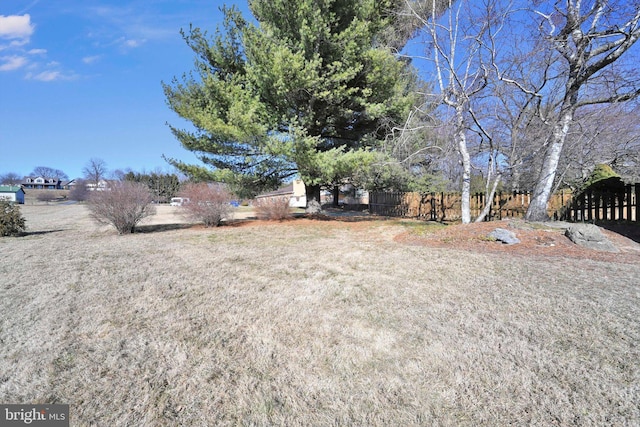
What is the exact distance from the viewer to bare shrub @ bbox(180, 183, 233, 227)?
454 inches

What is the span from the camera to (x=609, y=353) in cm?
238

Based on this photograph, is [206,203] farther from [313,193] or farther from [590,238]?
[590,238]

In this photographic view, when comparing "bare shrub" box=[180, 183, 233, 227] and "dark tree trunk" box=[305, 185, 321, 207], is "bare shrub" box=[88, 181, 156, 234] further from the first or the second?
"dark tree trunk" box=[305, 185, 321, 207]

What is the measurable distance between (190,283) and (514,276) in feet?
15.8

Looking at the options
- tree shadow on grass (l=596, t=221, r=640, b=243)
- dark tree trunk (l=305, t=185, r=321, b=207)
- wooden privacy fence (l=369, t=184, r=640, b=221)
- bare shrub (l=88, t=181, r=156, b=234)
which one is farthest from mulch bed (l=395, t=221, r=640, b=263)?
bare shrub (l=88, t=181, r=156, b=234)

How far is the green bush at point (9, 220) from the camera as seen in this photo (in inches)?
362

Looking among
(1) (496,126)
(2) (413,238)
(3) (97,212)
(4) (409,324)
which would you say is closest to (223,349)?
(4) (409,324)

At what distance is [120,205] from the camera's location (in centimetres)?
948

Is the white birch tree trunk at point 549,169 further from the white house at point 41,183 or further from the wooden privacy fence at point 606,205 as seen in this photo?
the white house at point 41,183

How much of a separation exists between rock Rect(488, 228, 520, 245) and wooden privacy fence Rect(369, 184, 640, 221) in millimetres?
5857

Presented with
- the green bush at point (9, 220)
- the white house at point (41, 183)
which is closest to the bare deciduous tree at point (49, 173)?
the white house at point (41, 183)

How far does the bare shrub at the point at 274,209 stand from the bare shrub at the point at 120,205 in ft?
16.1

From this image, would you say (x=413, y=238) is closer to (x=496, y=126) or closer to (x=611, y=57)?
(x=611, y=57)

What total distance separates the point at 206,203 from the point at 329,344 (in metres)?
10.2
